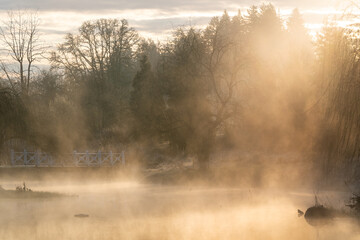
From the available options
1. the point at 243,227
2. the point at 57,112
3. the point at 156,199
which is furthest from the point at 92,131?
the point at 243,227

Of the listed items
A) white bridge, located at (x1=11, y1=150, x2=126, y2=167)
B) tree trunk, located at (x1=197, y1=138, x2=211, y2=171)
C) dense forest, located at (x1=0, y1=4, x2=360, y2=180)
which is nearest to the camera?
dense forest, located at (x1=0, y1=4, x2=360, y2=180)

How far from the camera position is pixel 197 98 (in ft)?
135

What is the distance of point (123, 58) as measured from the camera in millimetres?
74375

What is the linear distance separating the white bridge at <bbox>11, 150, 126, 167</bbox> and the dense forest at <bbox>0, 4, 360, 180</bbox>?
2.14 meters

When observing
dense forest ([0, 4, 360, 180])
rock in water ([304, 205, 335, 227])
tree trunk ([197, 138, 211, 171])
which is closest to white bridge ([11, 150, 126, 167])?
dense forest ([0, 4, 360, 180])

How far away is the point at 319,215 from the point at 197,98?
68.8ft

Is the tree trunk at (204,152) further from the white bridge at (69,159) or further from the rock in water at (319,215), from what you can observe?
the rock in water at (319,215)

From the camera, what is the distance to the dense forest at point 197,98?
16469 millimetres

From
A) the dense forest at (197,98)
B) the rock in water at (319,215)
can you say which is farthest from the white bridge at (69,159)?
the rock in water at (319,215)

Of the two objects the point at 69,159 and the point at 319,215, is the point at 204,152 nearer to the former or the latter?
the point at 69,159

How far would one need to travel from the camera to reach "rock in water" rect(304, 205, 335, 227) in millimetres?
20578

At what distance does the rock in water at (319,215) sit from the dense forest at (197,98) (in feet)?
7.75

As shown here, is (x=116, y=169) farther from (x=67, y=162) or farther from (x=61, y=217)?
(x=61, y=217)

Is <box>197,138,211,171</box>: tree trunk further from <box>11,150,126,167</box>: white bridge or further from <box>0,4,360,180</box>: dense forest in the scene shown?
<box>11,150,126,167</box>: white bridge
